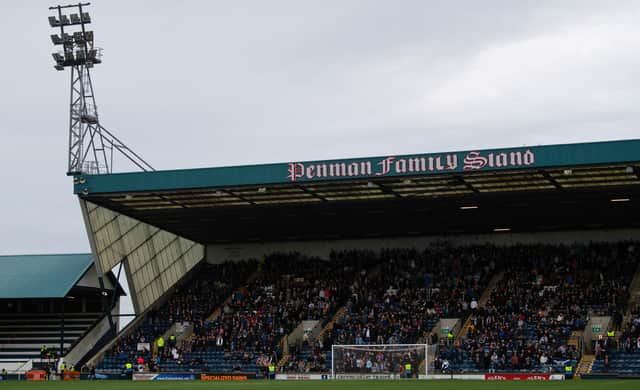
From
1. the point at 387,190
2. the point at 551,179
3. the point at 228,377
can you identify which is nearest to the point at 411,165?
the point at 387,190

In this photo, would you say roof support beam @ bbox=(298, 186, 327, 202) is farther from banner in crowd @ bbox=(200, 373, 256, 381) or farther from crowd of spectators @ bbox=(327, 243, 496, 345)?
banner in crowd @ bbox=(200, 373, 256, 381)

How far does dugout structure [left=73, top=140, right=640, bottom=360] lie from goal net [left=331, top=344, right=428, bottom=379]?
7.17m

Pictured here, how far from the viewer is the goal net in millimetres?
45969

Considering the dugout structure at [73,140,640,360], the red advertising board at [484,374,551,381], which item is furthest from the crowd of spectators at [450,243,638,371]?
the dugout structure at [73,140,640,360]

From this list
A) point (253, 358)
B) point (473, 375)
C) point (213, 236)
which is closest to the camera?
point (473, 375)

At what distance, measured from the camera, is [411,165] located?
4366 cm

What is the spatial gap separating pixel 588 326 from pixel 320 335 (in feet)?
43.5

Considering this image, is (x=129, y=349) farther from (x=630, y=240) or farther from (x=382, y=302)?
(x=630, y=240)

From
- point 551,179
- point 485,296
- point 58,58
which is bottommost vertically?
point 485,296

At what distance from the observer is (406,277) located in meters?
55.7

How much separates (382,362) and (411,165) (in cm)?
915

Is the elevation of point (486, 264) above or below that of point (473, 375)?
above

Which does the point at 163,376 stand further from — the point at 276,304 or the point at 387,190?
the point at 387,190

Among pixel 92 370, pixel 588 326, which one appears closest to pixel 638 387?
pixel 588 326
